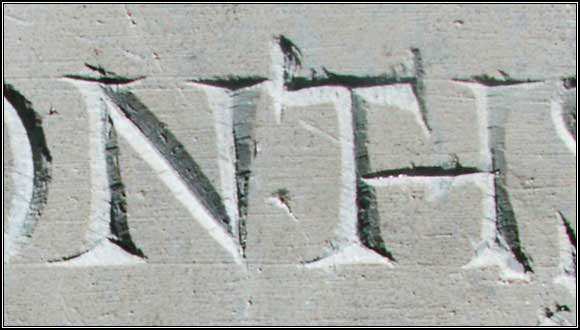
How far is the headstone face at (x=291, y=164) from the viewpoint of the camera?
1.33 m

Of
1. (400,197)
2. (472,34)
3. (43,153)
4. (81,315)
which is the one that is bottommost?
(81,315)

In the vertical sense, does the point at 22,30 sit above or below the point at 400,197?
above

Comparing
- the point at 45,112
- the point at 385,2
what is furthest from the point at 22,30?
the point at 385,2

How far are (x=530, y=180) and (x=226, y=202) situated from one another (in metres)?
0.51

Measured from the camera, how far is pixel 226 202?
1.34 m

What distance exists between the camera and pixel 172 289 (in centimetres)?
135

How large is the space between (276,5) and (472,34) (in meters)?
0.33

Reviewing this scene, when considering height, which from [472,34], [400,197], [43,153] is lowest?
[400,197]

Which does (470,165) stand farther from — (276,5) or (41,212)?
(41,212)

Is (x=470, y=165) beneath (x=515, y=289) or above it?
above

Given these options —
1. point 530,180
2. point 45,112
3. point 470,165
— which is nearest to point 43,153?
point 45,112

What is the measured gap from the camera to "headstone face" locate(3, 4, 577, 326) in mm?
1328

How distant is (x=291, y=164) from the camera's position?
1.33m

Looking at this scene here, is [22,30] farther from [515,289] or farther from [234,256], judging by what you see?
[515,289]
